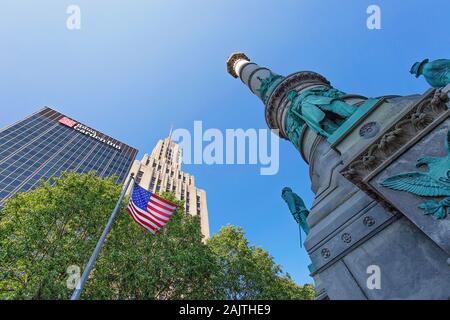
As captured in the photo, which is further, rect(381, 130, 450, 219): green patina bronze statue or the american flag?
the american flag

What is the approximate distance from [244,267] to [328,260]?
1268 centimetres

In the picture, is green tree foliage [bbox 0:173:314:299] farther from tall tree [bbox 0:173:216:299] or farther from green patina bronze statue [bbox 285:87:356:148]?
green patina bronze statue [bbox 285:87:356:148]

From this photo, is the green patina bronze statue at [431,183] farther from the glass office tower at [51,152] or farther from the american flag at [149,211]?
the glass office tower at [51,152]

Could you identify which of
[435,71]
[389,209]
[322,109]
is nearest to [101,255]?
[322,109]

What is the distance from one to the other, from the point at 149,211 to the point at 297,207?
21.7ft

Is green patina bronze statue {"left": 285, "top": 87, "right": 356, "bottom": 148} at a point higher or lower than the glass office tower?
lower

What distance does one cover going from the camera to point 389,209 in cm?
680

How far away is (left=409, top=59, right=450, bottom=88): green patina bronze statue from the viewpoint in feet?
23.5

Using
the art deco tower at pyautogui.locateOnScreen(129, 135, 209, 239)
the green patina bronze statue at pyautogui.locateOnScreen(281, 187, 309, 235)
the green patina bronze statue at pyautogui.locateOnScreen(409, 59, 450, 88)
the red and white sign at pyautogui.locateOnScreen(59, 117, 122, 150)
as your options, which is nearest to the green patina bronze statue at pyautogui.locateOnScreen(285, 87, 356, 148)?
the green patina bronze statue at pyautogui.locateOnScreen(409, 59, 450, 88)

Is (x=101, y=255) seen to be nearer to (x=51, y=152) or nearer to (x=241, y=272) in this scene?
(x=241, y=272)

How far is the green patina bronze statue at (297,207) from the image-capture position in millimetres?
11820

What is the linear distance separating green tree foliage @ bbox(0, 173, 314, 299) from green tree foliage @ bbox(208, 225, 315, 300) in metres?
0.07

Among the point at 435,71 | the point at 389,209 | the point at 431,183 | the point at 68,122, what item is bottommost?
the point at 431,183
